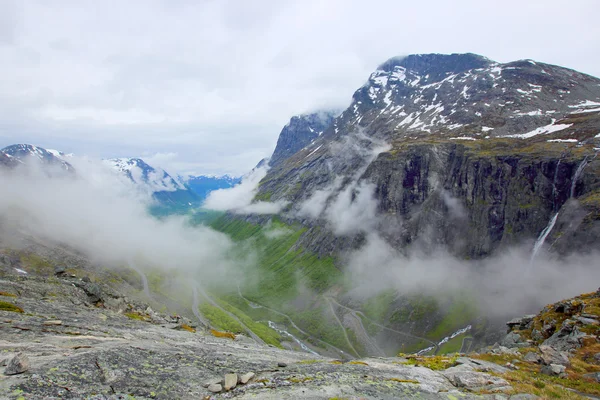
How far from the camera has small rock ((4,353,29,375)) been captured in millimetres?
17719

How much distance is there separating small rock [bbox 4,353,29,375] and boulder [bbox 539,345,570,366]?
46.9 m

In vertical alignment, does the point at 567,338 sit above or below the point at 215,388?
below

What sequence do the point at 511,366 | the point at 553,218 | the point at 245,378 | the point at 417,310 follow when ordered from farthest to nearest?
the point at 417,310 → the point at 553,218 → the point at 511,366 → the point at 245,378

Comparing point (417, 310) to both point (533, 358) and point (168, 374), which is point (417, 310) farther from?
point (168, 374)

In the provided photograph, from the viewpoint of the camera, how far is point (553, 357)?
35.1 m

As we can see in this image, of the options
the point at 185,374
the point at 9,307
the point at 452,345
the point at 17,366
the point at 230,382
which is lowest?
the point at 452,345

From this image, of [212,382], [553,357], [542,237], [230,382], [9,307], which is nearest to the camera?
[230,382]

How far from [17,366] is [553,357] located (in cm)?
4855

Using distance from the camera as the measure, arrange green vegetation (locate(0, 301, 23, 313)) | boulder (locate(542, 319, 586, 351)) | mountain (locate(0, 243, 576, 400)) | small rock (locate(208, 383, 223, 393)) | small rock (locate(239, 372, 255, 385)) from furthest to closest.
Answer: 1. boulder (locate(542, 319, 586, 351))
2. green vegetation (locate(0, 301, 23, 313))
3. small rock (locate(239, 372, 255, 385))
4. small rock (locate(208, 383, 223, 393))
5. mountain (locate(0, 243, 576, 400))

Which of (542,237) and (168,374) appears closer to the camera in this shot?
(168,374)

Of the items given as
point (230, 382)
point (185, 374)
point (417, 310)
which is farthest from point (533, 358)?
point (417, 310)

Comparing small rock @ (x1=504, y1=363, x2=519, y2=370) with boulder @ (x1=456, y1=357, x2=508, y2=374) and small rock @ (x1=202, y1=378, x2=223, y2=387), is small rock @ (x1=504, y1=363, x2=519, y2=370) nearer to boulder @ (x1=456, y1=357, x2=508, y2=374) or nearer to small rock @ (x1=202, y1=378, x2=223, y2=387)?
boulder @ (x1=456, y1=357, x2=508, y2=374)

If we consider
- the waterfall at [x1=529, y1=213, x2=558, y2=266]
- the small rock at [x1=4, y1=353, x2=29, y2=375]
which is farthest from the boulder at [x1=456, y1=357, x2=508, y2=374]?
the waterfall at [x1=529, y1=213, x2=558, y2=266]

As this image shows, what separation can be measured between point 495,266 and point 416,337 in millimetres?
61876
